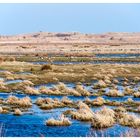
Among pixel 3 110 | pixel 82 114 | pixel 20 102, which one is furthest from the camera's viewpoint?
pixel 20 102

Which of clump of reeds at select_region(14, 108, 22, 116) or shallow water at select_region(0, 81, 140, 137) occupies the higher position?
clump of reeds at select_region(14, 108, 22, 116)

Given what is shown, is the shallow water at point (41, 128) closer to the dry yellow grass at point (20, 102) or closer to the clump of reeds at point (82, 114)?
the clump of reeds at point (82, 114)

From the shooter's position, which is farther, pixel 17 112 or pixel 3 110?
pixel 3 110

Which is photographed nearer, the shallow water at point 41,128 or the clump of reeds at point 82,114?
the shallow water at point 41,128

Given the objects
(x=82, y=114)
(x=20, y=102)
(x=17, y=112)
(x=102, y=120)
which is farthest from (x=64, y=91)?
(x=102, y=120)

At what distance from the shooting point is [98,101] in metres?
30.9

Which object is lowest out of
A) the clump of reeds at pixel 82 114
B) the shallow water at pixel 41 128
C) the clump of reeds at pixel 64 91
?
the shallow water at pixel 41 128

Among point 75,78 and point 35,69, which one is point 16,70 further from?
point 75,78

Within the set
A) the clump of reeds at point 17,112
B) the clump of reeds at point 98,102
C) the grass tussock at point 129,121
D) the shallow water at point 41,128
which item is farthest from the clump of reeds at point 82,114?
the clump of reeds at point 98,102

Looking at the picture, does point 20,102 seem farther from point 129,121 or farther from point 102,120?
point 129,121

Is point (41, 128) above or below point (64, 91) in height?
below

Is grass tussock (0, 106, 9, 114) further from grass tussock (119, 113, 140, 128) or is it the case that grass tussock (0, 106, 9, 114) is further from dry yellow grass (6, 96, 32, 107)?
grass tussock (119, 113, 140, 128)

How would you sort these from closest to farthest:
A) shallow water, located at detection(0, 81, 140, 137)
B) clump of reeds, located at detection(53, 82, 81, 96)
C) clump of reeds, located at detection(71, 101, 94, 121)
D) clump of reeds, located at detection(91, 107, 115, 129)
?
1. shallow water, located at detection(0, 81, 140, 137)
2. clump of reeds, located at detection(91, 107, 115, 129)
3. clump of reeds, located at detection(71, 101, 94, 121)
4. clump of reeds, located at detection(53, 82, 81, 96)

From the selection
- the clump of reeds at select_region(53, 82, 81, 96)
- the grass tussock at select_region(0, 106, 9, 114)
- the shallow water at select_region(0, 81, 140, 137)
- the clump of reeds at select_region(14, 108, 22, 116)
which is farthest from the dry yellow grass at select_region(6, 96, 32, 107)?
the clump of reeds at select_region(53, 82, 81, 96)
